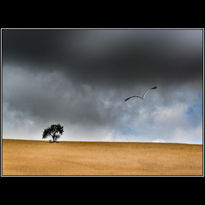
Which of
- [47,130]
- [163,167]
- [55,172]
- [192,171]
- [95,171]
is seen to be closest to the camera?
[55,172]

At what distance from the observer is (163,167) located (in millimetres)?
12742

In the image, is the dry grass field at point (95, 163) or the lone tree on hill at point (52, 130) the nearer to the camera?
the dry grass field at point (95, 163)

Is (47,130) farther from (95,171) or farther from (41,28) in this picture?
(41,28)

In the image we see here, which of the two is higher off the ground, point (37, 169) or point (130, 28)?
point (130, 28)

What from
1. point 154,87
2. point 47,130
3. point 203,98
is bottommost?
point 47,130

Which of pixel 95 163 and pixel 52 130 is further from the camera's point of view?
pixel 52 130

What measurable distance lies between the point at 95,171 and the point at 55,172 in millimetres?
2282

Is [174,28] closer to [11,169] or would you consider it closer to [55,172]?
[55,172]

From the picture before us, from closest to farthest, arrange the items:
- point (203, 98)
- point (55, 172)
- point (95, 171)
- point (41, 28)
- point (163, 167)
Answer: point (41, 28)
point (203, 98)
point (55, 172)
point (95, 171)
point (163, 167)

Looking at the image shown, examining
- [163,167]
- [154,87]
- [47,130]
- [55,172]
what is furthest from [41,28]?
[47,130]

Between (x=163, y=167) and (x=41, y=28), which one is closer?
(x=41, y=28)

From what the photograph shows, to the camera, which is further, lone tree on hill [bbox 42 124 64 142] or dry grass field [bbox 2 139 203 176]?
lone tree on hill [bbox 42 124 64 142]

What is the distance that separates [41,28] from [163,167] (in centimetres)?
1139

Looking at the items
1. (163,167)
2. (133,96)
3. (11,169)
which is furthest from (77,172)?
(163,167)
